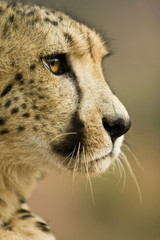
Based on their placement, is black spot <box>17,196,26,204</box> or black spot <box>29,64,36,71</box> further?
black spot <box>17,196,26,204</box>

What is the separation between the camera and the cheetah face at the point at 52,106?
1317 millimetres

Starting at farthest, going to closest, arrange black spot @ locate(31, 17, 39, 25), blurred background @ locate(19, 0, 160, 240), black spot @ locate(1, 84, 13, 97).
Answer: blurred background @ locate(19, 0, 160, 240) → black spot @ locate(31, 17, 39, 25) → black spot @ locate(1, 84, 13, 97)

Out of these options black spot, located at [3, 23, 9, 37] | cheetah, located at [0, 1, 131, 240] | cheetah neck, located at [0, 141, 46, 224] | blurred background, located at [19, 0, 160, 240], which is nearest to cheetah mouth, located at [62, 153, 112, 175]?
cheetah, located at [0, 1, 131, 240]

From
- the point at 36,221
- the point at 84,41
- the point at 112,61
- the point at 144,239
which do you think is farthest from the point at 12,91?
the point at 112,61

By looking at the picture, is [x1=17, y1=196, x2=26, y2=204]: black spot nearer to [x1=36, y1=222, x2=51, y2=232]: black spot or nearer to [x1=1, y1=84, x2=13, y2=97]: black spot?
[x1=36, y1=222, x2=51, y2=232]: black spot

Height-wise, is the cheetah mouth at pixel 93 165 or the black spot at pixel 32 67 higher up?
the black spot at pixel 32 67

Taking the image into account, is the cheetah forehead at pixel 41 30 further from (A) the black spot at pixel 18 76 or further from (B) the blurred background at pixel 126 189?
(B) the blurred background at pixel 126 189

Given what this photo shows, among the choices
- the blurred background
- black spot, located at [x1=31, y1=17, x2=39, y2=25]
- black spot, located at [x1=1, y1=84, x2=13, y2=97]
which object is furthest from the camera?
the blurred background

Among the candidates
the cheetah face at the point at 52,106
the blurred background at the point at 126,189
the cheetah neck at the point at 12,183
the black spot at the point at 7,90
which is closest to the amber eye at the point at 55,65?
the cheetah face at the point at 52,106

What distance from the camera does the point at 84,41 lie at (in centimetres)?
146

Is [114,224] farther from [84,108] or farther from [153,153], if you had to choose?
[84,108]

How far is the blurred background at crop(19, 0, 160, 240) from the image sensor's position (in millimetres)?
3281

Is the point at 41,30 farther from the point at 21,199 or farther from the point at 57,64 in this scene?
the point at 21,199

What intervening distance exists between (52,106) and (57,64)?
0.12 m
